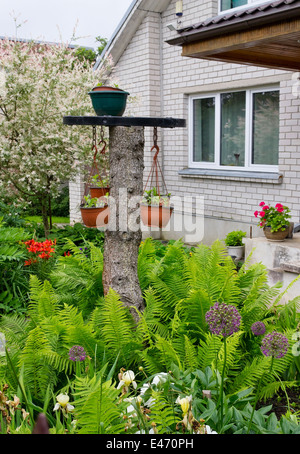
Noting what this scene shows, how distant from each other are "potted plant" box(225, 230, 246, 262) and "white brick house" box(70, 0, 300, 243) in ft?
2.12

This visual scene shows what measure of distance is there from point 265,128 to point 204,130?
1486mm

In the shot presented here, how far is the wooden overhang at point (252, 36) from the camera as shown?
482 centimetres

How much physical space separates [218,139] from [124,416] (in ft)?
23.2

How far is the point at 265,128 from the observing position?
8.03 meters

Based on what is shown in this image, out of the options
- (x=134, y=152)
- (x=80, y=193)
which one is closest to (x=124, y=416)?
(x=134, y=152)

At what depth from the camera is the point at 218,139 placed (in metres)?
8.84

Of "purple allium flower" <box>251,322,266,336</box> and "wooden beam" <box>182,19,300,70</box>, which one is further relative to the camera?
"wooden beam" <box>182,19,300,70</box>

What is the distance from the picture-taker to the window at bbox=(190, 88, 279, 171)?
26.0ft

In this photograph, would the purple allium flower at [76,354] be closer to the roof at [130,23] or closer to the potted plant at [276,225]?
the potted plant at [276,225]

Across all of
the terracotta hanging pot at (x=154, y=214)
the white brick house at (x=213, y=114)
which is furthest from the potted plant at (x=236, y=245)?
the terracotta hanging pot at (x=154, y=214)

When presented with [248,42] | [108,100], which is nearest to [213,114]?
[248,42]

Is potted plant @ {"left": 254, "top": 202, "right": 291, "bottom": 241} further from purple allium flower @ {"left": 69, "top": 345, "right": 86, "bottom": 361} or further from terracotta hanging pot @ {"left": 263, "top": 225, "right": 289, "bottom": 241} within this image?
purple allium flower @ {"left": 69, "top": 345, "right": 86, "bottom": 361}

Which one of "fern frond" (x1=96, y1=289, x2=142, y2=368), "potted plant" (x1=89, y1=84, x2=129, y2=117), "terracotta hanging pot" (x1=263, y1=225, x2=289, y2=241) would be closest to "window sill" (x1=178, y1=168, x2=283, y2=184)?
"terracotta hanging pot" (x1=263, y1=225, x2=289, y2=241)
